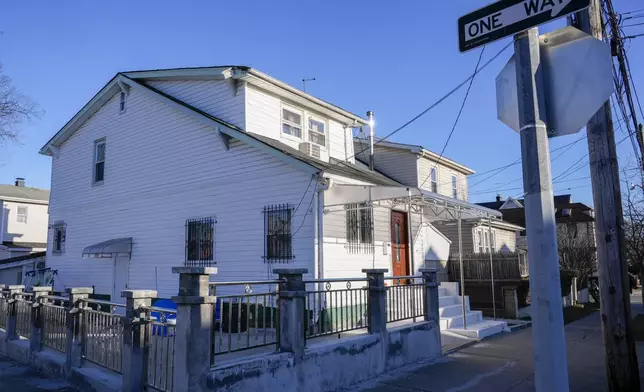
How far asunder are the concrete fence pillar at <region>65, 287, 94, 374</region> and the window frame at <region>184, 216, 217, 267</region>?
473cm

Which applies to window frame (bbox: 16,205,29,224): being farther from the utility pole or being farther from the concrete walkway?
the utility pole

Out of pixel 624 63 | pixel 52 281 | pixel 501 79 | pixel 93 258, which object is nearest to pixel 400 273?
pixel 624 63

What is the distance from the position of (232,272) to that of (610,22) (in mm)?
9600

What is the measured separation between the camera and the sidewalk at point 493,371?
7090 millimetres

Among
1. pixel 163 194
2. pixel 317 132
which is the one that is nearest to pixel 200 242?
pixel 163 194

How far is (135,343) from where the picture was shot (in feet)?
20.1

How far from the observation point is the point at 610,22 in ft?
27.9

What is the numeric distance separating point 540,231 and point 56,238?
19.5 meters

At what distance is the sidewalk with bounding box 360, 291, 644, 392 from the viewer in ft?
23.3

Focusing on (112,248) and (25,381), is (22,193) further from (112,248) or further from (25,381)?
(25,381)

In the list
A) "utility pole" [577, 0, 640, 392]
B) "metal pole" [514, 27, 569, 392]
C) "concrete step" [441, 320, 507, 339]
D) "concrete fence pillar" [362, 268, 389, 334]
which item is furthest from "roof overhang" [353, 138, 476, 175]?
"metal pole" [514, 27, 569, 392]

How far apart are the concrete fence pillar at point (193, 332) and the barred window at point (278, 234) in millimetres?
5505

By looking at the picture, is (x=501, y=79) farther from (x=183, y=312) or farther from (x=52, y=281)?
(x=52, y=281)

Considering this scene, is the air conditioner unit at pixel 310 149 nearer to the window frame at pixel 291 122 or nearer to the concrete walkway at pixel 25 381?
the window frame at pixel 291 122
